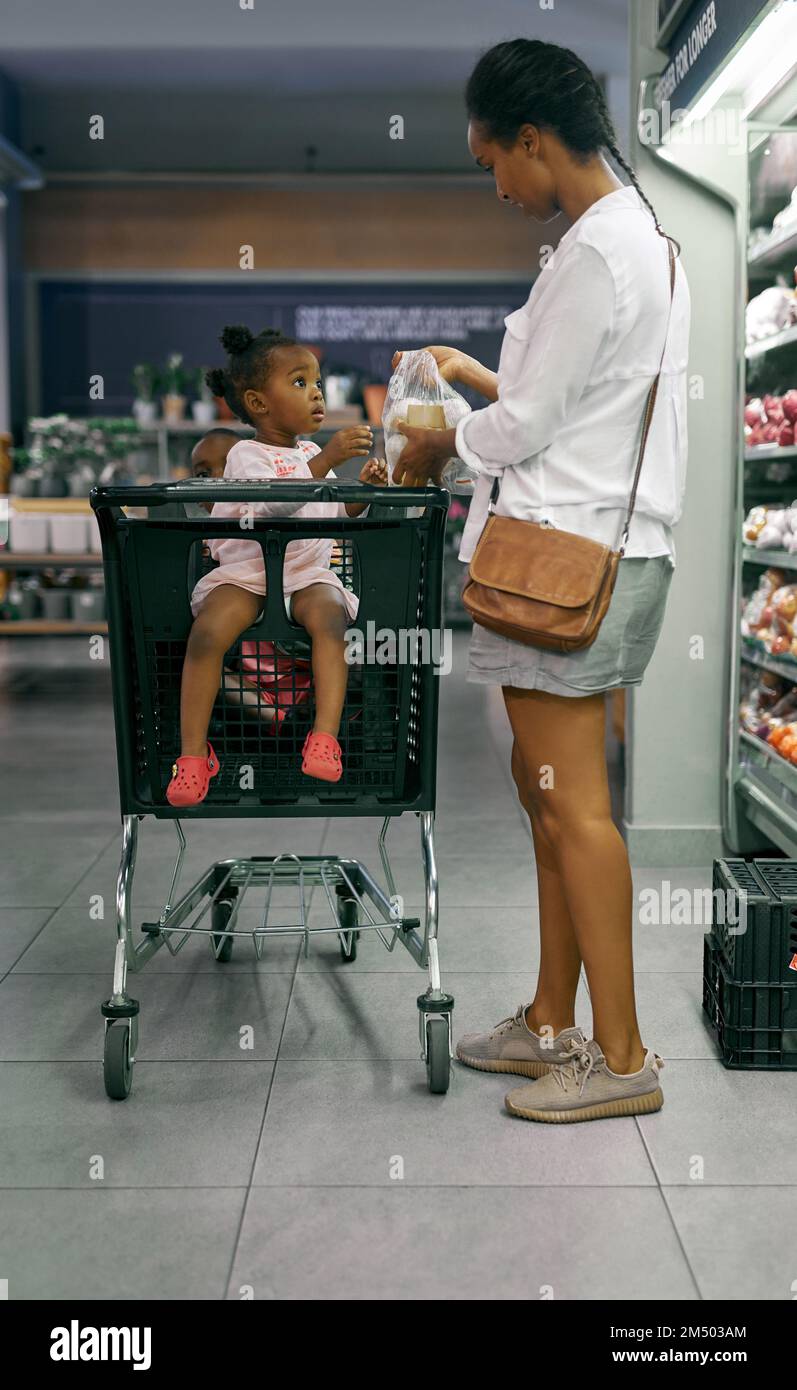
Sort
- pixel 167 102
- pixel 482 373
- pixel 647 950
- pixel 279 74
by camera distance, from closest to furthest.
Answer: pixel 482 373, pixel 647 950, pixel 279 74, pixel 167 102

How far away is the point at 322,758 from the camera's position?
2234mm

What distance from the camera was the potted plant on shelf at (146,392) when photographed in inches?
414

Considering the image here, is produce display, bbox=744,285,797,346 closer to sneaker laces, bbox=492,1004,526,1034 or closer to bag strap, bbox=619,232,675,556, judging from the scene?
bag strap, bbox=619,232,675,556

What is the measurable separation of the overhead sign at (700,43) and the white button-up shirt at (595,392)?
0.97 meters

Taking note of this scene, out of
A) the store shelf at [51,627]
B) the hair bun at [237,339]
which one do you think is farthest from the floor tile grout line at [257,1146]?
the store shelf at [51,627]

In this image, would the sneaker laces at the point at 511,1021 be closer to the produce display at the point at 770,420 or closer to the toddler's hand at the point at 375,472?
the toddler's hand at the point at 375,472

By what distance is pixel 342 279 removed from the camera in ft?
38.3

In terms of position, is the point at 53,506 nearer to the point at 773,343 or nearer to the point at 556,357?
the point at 773,343

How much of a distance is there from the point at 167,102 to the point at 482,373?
10.1 meters

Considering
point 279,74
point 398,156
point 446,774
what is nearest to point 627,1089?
point 446,774

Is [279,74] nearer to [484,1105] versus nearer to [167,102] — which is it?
[167,102]

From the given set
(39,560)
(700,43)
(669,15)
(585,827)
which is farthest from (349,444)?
(39,560)
